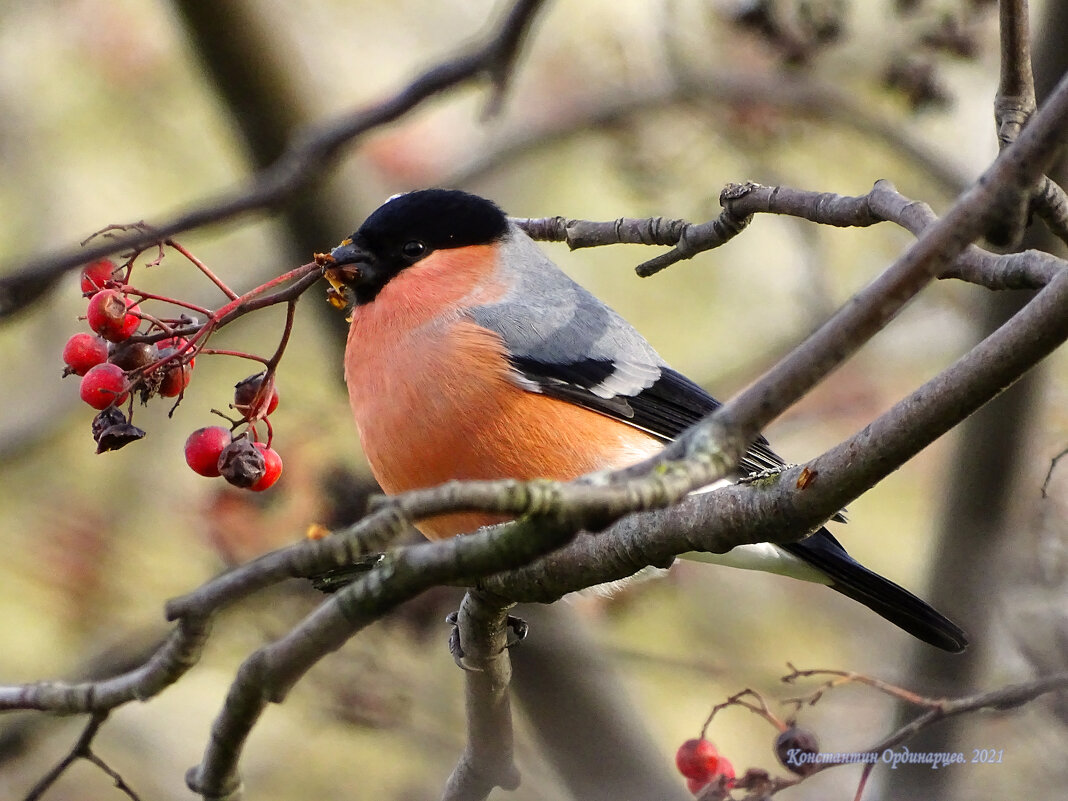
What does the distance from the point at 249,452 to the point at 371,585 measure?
104 cm

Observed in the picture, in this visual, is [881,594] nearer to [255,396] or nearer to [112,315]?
[255,396]

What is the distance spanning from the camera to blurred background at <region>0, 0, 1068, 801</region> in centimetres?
459

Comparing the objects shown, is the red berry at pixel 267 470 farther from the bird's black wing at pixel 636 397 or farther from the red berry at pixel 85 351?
the bird's black wing at pixel 636 397

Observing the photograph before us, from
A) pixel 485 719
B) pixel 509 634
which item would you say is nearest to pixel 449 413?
pixel 509 634

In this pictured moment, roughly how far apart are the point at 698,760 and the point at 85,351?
2050mm

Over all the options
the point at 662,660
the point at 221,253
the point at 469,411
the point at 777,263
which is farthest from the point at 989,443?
the point at 221,253

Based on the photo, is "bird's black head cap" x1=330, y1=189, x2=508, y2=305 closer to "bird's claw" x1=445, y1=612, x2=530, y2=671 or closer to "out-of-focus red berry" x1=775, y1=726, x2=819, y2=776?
"bird's claw" x1=445, y1=612, x2=530, y2=671

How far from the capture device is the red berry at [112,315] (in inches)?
98.4

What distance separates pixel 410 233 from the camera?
407 cm

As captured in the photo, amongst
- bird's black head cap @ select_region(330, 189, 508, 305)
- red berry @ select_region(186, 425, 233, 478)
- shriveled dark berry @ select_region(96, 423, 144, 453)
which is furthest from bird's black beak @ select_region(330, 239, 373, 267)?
shriveled dark berry @ select_region(96, 423, 144, 453)

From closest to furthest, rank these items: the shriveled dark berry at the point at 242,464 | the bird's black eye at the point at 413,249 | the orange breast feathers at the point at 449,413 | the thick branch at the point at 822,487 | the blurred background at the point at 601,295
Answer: the thick branch at the point at 822,487
the shriveled dark berry at the point at 242,464
the orange breast feathers at the point at 449,413
the bird's black eye at the point at 413,249
the blurred background at the point at 601,295

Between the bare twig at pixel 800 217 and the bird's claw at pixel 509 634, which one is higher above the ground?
the bare twig at pixel 800 217

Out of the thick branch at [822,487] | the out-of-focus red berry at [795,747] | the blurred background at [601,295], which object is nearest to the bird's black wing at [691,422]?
the blurred background at [601,295]

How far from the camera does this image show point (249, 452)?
2.63m
